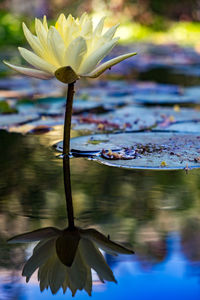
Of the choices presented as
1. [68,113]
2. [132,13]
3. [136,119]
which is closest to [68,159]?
[68,113]

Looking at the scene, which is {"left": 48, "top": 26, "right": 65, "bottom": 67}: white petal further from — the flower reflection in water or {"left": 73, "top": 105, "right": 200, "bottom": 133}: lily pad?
{"left": 73, "top": 105, "right": 200, "bottom": 133}: lily pad

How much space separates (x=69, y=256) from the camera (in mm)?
838

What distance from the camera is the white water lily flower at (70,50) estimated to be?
52.9 inches

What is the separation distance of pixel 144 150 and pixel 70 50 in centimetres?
44

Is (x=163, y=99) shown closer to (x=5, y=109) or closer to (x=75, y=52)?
(x=5, y=109)

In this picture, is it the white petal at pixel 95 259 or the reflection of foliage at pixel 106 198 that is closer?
the white petal at pixel 95 259

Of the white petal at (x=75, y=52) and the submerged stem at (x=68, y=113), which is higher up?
the white petal at (x=75, y=52)

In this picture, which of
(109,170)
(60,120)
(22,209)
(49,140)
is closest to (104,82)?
(60,120)

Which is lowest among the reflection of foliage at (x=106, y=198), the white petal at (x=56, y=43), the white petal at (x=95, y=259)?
the white petal at (x=95, y=259)

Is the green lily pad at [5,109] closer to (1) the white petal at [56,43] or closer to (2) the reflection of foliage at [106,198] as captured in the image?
(2) the reflection of foliage at [106,198]

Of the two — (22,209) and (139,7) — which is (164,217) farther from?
(139,7)

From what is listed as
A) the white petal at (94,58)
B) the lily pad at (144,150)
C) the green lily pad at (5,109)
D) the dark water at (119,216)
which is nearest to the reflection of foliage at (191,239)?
the dark water at (119,216)

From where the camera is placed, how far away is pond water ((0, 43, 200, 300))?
0.73m

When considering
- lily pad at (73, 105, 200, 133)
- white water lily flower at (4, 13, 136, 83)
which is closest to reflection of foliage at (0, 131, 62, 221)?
white water lily flower at (4, 13, 136, 83)
